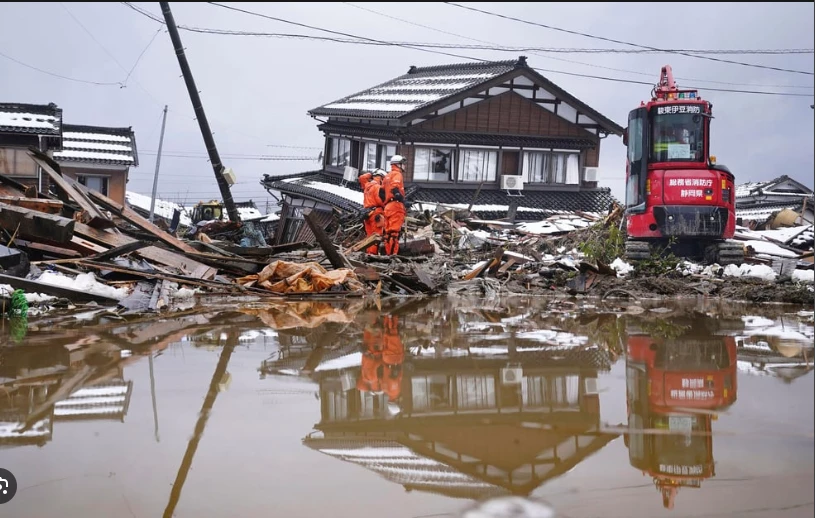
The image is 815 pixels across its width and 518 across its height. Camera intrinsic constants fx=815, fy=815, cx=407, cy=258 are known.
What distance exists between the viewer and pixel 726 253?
1488 centimetres

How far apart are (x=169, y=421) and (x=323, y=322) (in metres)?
4.50

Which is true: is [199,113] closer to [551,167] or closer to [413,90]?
[413,90]

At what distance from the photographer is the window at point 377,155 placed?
25391 millimetres

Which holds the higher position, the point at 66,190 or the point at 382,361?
the point at 66,190

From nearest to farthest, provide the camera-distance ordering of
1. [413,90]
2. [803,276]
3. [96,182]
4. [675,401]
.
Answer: [675,401], [803,276], [413,90], [96,182]

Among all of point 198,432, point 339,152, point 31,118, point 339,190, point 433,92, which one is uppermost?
point 433,92

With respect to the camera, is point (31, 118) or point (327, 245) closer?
point (327, 245)

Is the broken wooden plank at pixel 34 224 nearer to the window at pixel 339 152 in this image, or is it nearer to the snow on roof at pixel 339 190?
the snow on roof at pixel 339 190

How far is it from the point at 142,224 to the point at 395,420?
970cm

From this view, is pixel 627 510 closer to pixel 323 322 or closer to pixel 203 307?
pixel 323 322

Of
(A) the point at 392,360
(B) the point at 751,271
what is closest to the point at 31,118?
(B) the point at 751,271

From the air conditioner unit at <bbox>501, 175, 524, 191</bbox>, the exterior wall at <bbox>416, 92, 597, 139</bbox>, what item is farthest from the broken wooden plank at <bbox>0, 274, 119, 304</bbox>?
the air conditioner unit at <bbox>501, 175, 524, 191</bbox>

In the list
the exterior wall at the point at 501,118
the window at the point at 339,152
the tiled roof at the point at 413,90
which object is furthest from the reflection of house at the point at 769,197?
the window at the point at 339,152

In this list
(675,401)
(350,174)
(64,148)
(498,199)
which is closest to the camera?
(675,401)
